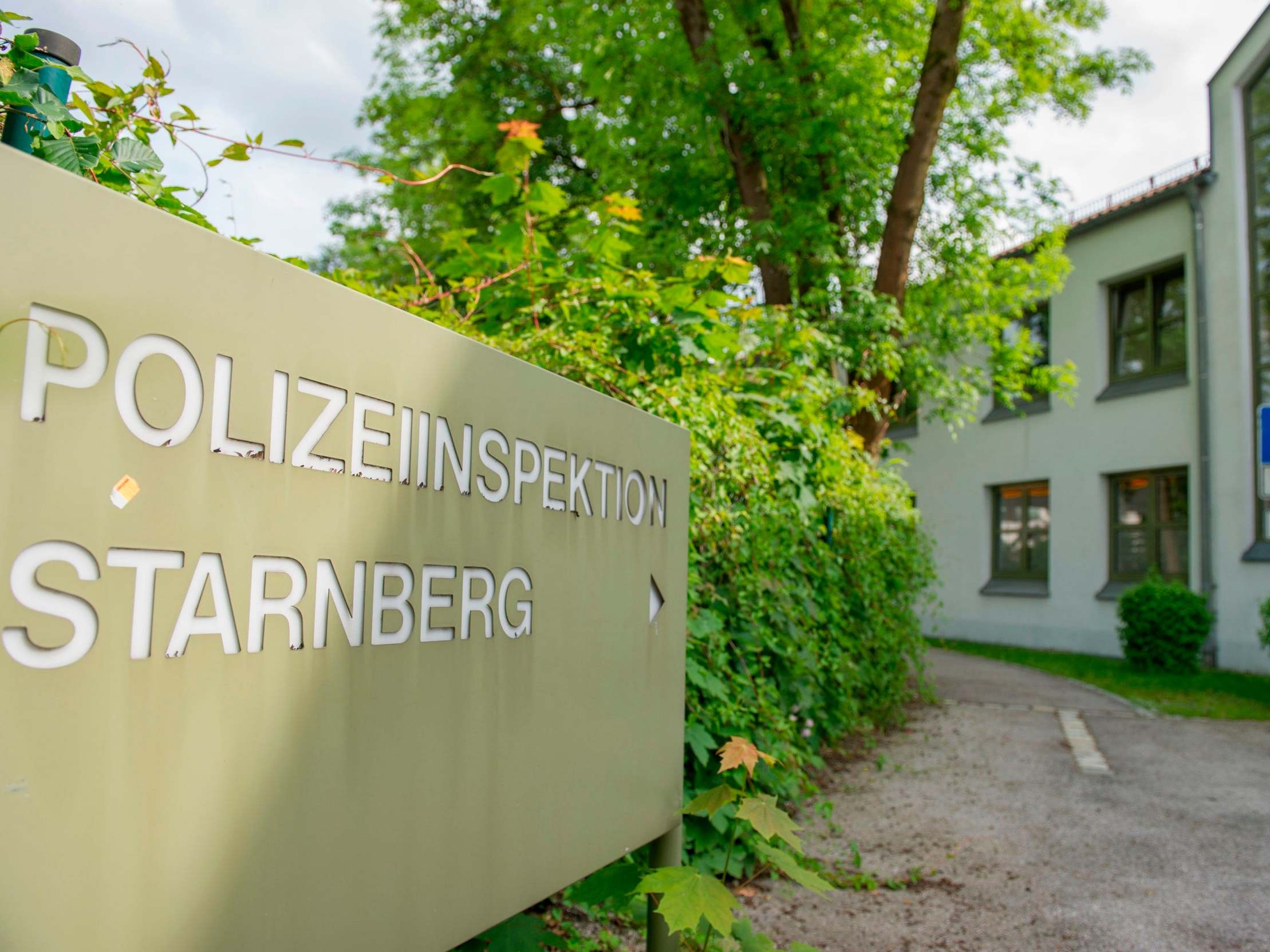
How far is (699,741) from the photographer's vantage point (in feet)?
11.9

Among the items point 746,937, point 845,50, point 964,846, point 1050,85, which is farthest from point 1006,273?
point 746,937

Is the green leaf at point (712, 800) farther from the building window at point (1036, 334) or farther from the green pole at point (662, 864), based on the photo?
the building window at point (1036, 334)

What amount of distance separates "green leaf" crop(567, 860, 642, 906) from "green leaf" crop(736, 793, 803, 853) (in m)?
0.26

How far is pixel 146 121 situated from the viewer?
6.06 ft

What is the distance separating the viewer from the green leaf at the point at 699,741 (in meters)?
3.57

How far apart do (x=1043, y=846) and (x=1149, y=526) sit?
12.3 metres

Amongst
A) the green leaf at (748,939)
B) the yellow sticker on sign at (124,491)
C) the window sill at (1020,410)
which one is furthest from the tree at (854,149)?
the yellow sticker on sign at (124,491)

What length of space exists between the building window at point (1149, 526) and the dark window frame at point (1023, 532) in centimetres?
121

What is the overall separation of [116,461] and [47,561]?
0.38 ft

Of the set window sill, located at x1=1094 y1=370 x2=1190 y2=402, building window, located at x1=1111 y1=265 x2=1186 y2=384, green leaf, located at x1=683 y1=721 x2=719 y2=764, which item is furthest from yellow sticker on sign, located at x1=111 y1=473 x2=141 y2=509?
building window, located at x1=1111 y1=265 x2=1186 y2=384

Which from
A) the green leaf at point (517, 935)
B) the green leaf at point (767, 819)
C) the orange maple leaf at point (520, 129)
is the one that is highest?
the orange maple leaf at point (520, 129)

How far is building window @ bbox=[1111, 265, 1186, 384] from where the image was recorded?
15.1 meters

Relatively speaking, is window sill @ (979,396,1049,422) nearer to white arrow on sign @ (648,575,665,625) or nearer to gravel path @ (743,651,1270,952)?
gravel path @ (743,651,1270,952)

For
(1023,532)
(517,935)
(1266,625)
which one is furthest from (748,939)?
(1023,532)
